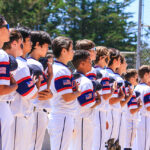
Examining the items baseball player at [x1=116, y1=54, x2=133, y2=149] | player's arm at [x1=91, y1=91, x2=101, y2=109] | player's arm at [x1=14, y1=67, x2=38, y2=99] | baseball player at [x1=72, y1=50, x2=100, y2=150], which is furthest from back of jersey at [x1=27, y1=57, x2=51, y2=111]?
Answer: baseball player at [x1=116, y1=54, x2=133, y2=149]

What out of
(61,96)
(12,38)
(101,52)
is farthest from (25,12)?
(12,38)

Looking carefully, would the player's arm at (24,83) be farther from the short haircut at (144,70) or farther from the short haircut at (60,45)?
the short haircut at (144,70)

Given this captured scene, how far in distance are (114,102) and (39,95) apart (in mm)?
1800

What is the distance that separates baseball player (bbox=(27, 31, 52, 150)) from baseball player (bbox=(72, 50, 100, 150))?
571 millimetres

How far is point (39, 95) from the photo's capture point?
4102 mm

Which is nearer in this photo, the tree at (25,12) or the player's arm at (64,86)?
the player's arm at (64,86)

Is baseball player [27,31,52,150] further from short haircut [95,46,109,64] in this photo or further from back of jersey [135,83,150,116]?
back of jersey [135,83,150,116]

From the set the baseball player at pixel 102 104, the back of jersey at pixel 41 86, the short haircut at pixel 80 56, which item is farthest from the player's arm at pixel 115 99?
the back of jersey at pixel 41 86

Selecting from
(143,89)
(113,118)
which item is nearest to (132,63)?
(143,89)

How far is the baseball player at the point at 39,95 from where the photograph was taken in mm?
4066

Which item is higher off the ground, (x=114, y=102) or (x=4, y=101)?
(x=4, y=101)

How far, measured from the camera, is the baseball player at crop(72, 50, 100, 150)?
15.1 feet

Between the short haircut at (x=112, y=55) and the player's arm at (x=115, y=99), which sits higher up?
the short haircut at (x=112, y=55)

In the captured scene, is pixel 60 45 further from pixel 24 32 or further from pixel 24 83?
pixel 24 83
